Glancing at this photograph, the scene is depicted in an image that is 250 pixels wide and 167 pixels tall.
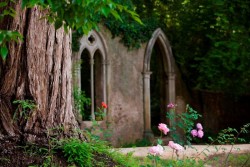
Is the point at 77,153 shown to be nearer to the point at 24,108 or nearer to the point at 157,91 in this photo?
the point at 24,108

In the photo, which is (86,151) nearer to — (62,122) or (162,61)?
(62,122)

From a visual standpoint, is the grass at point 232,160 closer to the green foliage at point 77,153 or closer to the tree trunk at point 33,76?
the green foliage at point 77,153

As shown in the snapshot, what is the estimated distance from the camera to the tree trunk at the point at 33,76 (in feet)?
11.6

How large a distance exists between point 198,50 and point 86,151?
9732 mm

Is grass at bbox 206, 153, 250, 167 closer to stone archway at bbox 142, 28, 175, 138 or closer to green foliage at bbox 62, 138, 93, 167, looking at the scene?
green foliage at bbox 62, 138, 93, 167

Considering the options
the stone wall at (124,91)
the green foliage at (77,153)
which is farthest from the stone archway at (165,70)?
the green foliage at (77,153)

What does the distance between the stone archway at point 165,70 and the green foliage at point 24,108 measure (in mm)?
8175

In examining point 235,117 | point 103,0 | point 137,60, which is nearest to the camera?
point 103,0

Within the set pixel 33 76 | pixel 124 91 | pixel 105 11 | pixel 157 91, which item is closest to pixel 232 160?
pixel 33 76

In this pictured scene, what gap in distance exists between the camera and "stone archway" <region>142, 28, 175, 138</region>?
38.4ft

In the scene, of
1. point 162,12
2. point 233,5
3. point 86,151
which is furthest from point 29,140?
point 162,12

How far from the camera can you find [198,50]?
1302cm

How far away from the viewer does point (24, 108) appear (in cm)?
354

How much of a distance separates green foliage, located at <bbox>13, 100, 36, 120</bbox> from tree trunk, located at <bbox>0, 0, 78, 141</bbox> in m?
0.02
